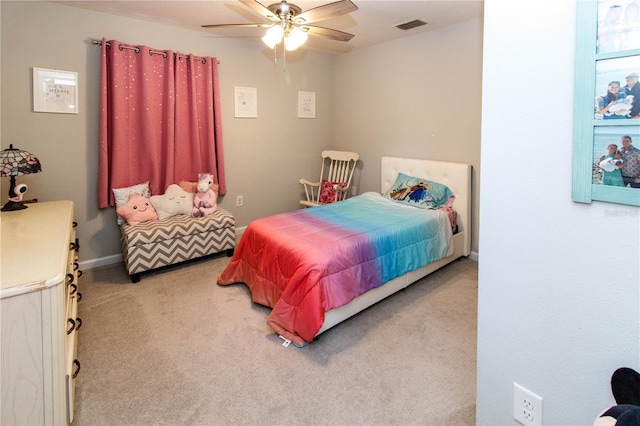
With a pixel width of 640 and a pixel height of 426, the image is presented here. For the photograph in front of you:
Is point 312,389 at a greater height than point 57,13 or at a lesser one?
lesser

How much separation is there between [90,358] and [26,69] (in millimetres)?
2503

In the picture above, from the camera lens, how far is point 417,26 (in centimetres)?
369

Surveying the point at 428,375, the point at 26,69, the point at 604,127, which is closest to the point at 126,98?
the point at 26,69

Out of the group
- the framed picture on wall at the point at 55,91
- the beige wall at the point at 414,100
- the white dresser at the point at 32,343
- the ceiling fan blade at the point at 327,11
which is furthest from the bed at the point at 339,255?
the framed picture on wall at the point at 55,91

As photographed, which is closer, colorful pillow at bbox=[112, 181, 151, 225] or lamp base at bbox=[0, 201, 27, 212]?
lamp base at bbox=[0, 201, 27, 212]

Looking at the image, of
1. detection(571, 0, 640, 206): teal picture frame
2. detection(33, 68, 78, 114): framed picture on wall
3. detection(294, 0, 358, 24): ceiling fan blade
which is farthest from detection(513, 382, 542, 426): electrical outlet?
detection(33, 68, 78, 114): framed picture on wall

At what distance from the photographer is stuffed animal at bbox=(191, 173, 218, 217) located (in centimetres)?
365

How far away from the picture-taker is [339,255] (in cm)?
240

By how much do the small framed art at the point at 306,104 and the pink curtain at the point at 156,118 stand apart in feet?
4.06

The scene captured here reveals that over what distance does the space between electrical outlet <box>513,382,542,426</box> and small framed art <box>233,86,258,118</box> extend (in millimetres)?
3895

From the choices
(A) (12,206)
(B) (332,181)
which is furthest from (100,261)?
(B) (332,181)

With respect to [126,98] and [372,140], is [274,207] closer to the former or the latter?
[372,140]

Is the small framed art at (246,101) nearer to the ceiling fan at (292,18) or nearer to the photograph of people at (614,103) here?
the ceiling fan at (292,18)

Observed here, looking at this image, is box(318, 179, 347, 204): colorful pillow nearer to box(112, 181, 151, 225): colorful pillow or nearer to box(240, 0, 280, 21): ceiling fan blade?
box(112, 181, 151, 225): colorful pillow
